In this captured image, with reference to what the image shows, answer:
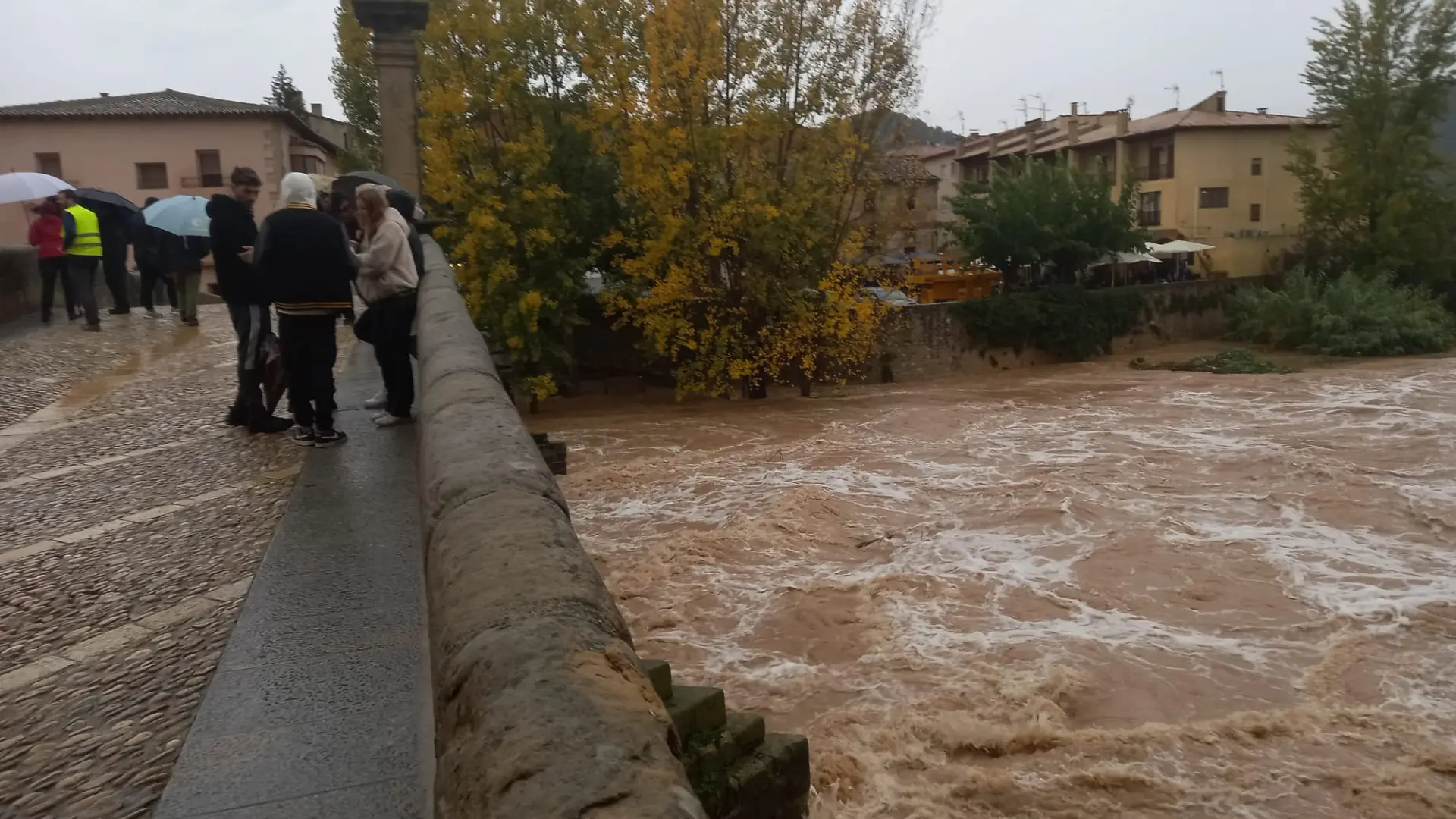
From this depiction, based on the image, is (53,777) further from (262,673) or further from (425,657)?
(425,657)

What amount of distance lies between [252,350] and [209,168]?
1258 inches

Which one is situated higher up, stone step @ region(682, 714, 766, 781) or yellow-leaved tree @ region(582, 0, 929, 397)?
yellow-leaved tree @ region(582, 0, 929, 397)

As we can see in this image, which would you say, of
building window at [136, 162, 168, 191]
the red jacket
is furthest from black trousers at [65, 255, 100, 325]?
building window at [136, 162, 168, 191]

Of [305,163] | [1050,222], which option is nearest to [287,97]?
[305,163]

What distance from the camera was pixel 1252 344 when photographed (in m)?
30.8

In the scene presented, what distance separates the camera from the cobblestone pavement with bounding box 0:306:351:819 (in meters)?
2.92

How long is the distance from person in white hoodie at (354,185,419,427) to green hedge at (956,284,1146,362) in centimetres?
2161

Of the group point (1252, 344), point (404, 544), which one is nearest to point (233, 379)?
point (404, 544)

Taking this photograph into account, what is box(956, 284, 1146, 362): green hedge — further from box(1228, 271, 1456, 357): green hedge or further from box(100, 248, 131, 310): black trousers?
box(100, 248, 131, 310): black trousers

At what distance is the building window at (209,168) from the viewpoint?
114 ft

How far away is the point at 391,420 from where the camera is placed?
6309 mm

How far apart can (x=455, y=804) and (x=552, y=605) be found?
0.46m

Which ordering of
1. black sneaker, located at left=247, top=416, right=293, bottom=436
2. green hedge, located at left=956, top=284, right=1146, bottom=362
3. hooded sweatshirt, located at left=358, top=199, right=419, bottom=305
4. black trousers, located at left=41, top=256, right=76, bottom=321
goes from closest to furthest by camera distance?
hooded sweatshirt, located at left=358, top=199, right=419, bottom=305 → black sneaker, located at left=247, top=416, right=293, bottom=436 → black trousers, located at left=41, top=256, right=76, bottom=321 → green hedge, located at left=956, top=284, right=1146, bottom=362

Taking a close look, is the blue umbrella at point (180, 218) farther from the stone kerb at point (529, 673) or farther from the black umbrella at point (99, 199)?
the stone kerb at point (529, 673)
